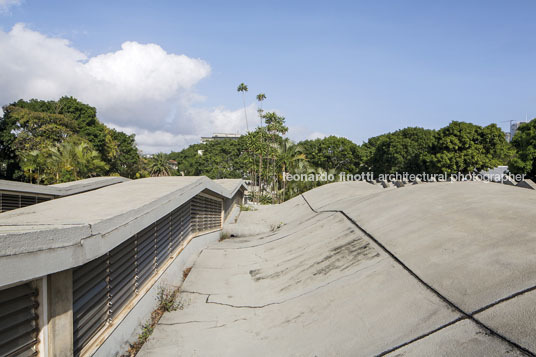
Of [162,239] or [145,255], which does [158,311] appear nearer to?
[145,255]

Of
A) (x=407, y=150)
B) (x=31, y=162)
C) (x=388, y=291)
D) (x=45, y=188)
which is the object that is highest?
(x=407, y=150)

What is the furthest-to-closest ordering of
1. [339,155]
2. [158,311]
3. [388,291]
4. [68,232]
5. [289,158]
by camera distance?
→ [339,155]
[289,158]
[158,311]
[388,291]
[68,232]

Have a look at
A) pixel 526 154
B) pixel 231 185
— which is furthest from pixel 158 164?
pixel 526 154

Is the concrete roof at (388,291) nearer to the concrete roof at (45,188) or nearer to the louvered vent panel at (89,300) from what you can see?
the louvered vent panel at (89,300)

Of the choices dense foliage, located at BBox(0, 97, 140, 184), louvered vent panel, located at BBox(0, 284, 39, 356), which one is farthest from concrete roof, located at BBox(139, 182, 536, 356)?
dense foliage, located at BBox(0, 97, 140, 184)

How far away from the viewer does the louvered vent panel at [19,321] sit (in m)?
2.89

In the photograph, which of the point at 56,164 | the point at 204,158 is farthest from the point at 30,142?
the point at 204,158

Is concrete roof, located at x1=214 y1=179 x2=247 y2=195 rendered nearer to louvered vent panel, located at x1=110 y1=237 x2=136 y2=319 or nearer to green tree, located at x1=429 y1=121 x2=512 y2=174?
louvered vent panel, located at x1=110 y1=237 x2=136 y2=319

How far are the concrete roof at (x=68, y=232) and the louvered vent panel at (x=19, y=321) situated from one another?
1.62 feet

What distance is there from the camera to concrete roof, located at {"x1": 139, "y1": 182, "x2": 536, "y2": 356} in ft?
12.0

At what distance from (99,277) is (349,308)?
3.77 metres

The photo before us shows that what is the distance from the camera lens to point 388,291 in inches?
189

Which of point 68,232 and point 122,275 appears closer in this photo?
point 68,232

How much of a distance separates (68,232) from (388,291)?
4.44m
